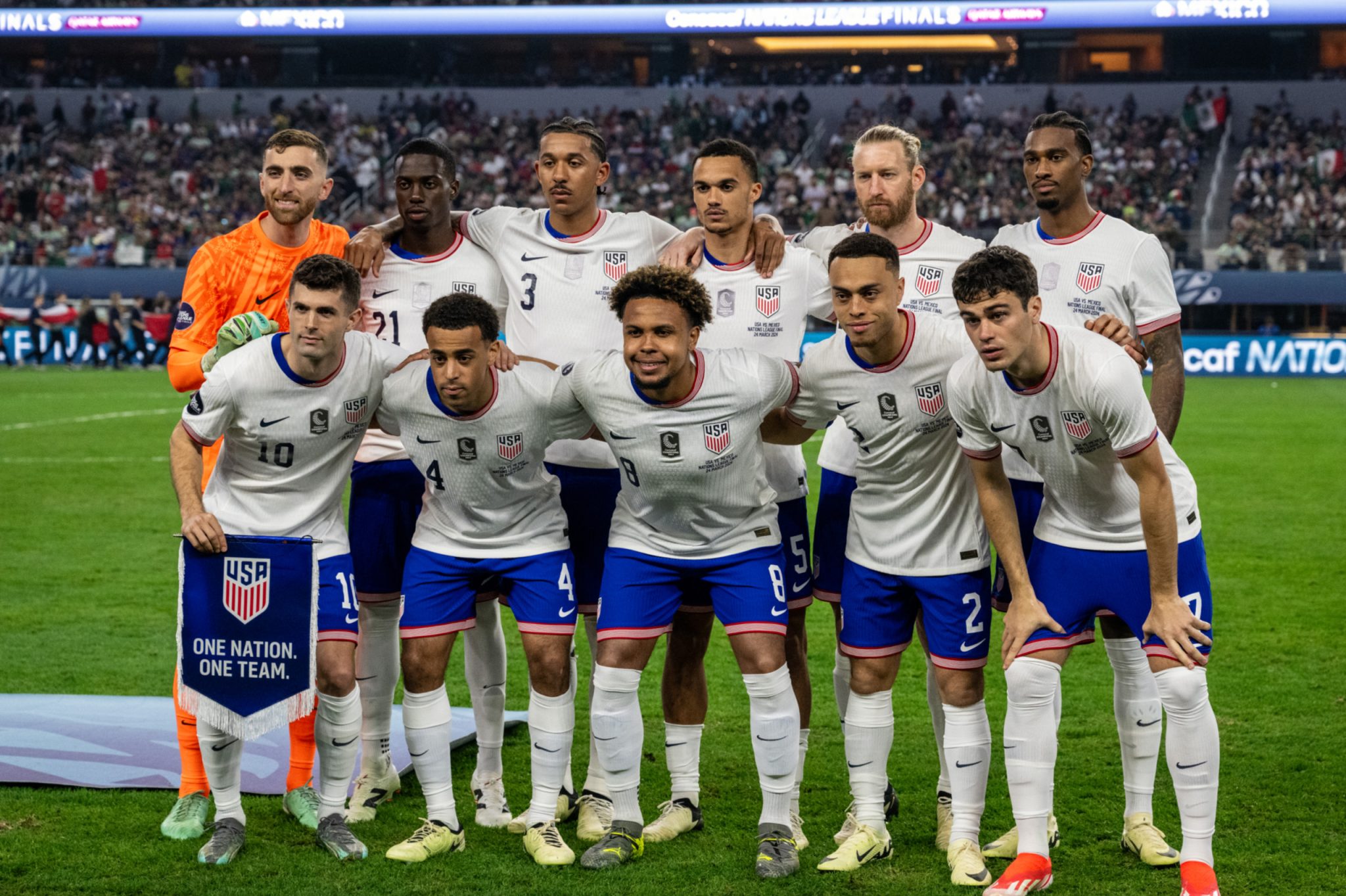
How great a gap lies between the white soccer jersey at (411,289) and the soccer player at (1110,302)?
82.1 inches

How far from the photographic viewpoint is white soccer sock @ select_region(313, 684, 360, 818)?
187 inches

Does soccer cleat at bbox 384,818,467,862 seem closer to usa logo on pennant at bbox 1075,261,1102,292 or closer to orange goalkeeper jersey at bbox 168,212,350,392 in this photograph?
orange goalkeeper jersey at bbox 168,212,350,392

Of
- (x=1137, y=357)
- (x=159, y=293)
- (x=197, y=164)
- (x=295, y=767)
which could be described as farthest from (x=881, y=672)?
(x=197, y=164)

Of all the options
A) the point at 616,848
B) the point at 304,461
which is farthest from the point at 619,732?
the point at 304,461

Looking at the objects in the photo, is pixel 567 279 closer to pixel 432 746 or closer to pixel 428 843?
pixel 432 746

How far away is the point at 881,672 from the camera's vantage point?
4656mm

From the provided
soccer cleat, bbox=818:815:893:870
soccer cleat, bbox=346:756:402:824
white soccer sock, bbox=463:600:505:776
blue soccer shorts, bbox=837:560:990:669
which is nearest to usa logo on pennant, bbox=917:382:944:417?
blue soccer shorts, bbox=837:560:990:669

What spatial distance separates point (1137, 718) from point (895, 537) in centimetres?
106

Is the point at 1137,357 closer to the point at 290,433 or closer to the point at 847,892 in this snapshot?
the point at 847,892

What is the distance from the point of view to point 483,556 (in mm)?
4766

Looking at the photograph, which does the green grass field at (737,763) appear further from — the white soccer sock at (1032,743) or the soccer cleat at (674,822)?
the white soccer sock at (1032,743)

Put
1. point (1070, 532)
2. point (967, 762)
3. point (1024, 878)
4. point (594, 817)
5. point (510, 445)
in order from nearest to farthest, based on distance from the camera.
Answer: point (1024, 878) < point (1070, 532) < point (967, 762) < point (510, 445) < point (594, 817)

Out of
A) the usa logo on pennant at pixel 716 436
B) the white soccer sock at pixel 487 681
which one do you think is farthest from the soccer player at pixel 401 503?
the usa logo on pennant at pixel 716 436

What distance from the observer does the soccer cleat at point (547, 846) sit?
15.0 ft
